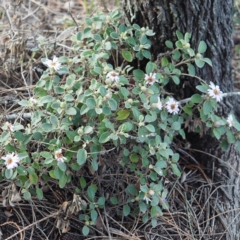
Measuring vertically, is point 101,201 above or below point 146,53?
below

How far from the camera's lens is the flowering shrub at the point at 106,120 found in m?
1.74

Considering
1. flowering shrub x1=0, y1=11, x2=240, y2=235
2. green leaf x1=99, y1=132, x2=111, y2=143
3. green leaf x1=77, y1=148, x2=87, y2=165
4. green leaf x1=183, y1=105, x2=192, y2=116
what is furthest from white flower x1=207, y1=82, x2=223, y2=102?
green leaf x1=77, y1=148, x2=87, y2=165

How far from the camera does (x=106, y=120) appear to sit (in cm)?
175

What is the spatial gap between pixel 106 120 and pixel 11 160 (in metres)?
0.36

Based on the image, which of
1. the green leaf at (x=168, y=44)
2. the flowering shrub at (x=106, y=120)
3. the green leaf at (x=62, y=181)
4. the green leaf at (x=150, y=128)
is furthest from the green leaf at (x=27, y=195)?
the green leaf at (x=168, y=44)

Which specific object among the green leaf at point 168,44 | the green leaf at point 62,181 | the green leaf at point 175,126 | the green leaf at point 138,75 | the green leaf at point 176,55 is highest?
the green leaf at point 168,44

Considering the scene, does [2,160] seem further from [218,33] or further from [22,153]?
[218,33]

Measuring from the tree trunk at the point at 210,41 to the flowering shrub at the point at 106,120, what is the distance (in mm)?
112

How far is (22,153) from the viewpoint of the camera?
1.73 m

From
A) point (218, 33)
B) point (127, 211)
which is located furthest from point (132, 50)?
point (127, 211)

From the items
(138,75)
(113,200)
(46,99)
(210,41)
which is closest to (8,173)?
(46,99)

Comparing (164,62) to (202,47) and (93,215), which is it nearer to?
(202,47)

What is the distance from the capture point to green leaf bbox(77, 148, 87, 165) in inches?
66.3

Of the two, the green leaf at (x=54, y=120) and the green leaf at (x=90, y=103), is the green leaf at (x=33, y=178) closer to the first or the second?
the green leaf at (x=54, y=120)
